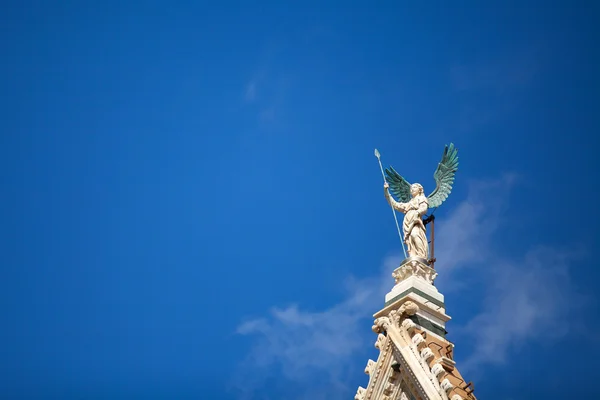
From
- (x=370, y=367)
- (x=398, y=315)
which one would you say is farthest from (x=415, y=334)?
(x=370, y=367)

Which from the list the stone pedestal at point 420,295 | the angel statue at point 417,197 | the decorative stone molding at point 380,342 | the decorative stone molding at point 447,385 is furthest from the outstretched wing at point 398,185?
the decorative stone molding at point 447,385

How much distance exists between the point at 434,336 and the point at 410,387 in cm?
207

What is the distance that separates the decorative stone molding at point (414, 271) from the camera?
25.4 m

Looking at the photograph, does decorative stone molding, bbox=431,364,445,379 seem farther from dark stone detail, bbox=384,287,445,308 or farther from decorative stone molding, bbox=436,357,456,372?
dark stone detail, bbox=384,287,445,308

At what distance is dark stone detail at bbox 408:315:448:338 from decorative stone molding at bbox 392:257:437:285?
161cm

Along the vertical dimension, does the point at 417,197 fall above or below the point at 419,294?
above

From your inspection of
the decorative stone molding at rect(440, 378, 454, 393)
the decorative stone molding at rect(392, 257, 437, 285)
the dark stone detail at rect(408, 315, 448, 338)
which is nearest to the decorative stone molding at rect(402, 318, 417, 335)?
the dark stone detail at rect(408, 315, 448, 338)

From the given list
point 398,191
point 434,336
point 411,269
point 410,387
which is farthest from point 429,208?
point 410,387

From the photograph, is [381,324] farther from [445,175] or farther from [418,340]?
[445,175]

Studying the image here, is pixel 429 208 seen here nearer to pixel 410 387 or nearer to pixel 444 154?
pixel 444 154

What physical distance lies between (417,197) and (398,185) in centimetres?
150

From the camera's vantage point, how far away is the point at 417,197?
27.4 m

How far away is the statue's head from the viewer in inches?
1086

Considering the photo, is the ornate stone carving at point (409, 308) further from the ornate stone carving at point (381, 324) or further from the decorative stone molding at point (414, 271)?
the decorative stone molding at point (414, 271)
